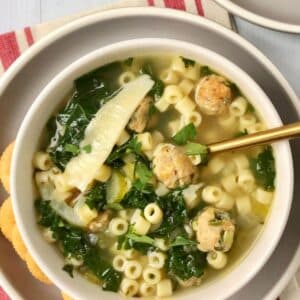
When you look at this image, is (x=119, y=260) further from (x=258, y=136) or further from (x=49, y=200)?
(x=258, y=136)

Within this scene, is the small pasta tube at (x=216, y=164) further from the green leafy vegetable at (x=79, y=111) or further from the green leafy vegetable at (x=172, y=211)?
the green leafy vegetable at (x=79, y=111)

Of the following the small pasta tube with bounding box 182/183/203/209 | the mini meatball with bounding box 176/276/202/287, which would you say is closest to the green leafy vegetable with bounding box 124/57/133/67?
the small pasta tube with bounding box 182/183/203/209

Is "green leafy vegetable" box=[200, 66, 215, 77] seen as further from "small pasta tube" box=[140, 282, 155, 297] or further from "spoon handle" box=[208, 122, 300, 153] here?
"small pasta tube" box=[140, 282, 155, 297]

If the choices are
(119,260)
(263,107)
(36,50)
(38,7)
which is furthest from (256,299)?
(38,7)

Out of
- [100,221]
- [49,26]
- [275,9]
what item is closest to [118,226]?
[100,221]

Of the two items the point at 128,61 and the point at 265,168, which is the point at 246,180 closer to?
the point at 265,168

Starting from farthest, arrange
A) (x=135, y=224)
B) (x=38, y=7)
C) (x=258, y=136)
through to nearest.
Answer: (x=38, y=7) < (x=135, y=224) < (x=258, y=136)
